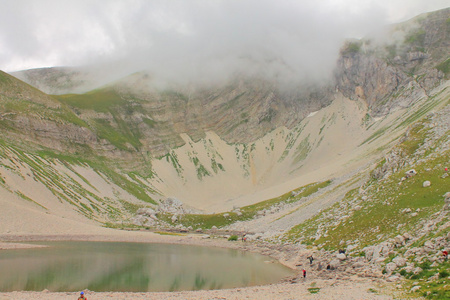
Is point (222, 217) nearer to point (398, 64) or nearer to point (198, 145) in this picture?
point (198, 145)

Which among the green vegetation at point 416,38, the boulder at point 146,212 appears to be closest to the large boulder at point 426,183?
the boulder at point 146,212

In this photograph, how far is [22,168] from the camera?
87.3 metres

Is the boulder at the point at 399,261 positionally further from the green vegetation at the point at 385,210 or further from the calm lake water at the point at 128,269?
the calm lake water at the point at 128,269

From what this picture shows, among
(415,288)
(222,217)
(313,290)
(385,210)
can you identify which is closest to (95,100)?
(222,217)

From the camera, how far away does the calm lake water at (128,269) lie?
33031 mm

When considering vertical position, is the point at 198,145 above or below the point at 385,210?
above

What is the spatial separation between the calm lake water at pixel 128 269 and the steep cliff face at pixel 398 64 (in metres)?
138

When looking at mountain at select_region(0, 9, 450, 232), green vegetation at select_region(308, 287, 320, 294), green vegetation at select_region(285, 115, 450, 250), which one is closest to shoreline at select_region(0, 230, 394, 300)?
green vegetation at select_region(308, 287, 320, 294)

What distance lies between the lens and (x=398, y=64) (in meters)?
172

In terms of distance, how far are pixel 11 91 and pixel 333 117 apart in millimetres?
150841

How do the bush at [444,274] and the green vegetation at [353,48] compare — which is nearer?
the bush at [444,274]

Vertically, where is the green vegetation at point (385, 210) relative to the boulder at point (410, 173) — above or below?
below

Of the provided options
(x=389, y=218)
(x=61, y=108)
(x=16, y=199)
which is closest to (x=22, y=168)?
(x=16, y=199)

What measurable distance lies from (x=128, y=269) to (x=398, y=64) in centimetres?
17410
